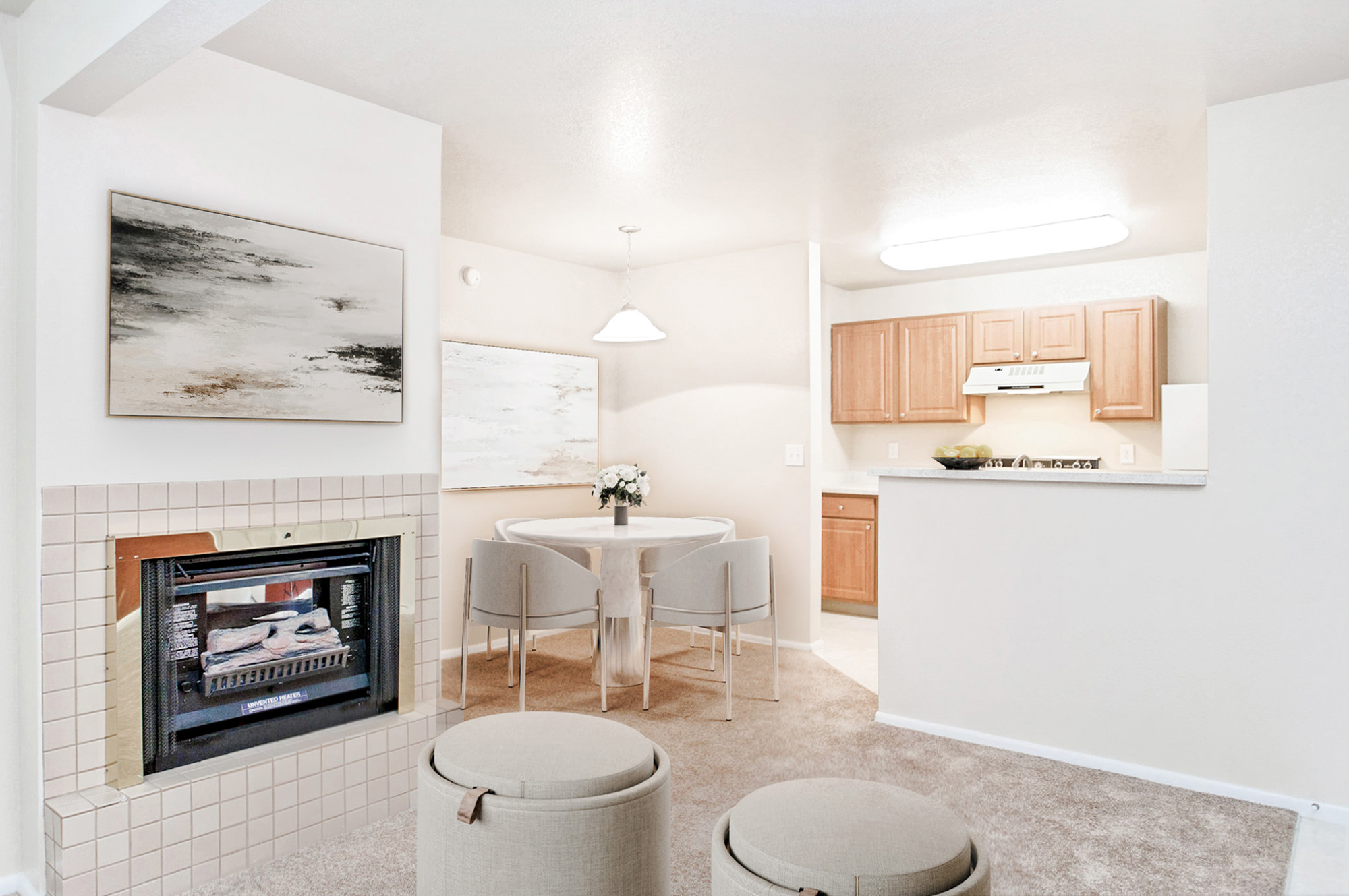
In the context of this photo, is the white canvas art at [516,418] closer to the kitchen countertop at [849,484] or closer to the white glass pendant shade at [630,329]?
the white glass pendant shade at [630,329]

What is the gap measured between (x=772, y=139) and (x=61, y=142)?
2.21 m

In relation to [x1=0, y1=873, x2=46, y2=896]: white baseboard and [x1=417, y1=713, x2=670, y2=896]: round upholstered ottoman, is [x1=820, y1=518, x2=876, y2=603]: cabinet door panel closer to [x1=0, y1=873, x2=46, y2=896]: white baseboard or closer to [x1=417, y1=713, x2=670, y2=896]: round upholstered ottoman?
[x1=417, y1=713, x2=670, y2=896]: round upholstered ottoman

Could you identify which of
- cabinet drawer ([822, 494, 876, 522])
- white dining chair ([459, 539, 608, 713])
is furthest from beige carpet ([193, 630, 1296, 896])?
cabinet drawer ([822, 494, 876, 522])

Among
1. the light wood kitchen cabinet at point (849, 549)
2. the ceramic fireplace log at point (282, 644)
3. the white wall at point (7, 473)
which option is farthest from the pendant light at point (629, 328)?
the white wall at point (7, 473)

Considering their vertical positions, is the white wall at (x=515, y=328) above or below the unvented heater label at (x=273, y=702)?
above

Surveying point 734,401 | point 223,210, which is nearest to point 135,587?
point 223,210

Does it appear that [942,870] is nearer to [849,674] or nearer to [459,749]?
[459,749]

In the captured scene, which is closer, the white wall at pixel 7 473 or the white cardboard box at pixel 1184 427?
the white wall at pixel 7 473

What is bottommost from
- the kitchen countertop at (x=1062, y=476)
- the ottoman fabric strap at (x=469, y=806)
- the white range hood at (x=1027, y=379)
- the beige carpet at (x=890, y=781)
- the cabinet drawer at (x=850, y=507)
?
the beige carpet at (x=890, y=781)

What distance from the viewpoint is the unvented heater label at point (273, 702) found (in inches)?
98.8

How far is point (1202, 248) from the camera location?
201 inches

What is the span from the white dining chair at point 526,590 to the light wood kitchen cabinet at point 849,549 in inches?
98.8

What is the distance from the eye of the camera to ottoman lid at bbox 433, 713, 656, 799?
163 cm

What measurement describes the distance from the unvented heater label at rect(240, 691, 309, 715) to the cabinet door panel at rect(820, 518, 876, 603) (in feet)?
12.3
